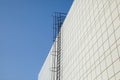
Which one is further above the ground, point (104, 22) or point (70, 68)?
point (104, 22)

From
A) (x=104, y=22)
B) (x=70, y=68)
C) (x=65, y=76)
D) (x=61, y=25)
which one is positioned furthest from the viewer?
(x=61, y=25)

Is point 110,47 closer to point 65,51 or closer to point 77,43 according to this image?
point 77,43

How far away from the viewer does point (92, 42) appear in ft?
64.2

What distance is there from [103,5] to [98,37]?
7.83ft

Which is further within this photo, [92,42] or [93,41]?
[92,42]

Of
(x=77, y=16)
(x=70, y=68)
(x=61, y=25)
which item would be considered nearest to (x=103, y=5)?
(x=77, y=16)

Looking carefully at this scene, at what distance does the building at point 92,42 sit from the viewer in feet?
51.6

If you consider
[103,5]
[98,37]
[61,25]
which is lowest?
[98,37]

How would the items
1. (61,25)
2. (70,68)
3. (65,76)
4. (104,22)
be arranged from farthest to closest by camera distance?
(61,25), (65,76), (70,68), (104,22)

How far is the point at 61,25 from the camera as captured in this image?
34.8 m

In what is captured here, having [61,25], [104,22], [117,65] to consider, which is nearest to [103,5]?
[104,22]

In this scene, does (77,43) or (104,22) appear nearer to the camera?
(104,22)

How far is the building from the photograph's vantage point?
15742mm

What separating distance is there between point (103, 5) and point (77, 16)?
760 cm
